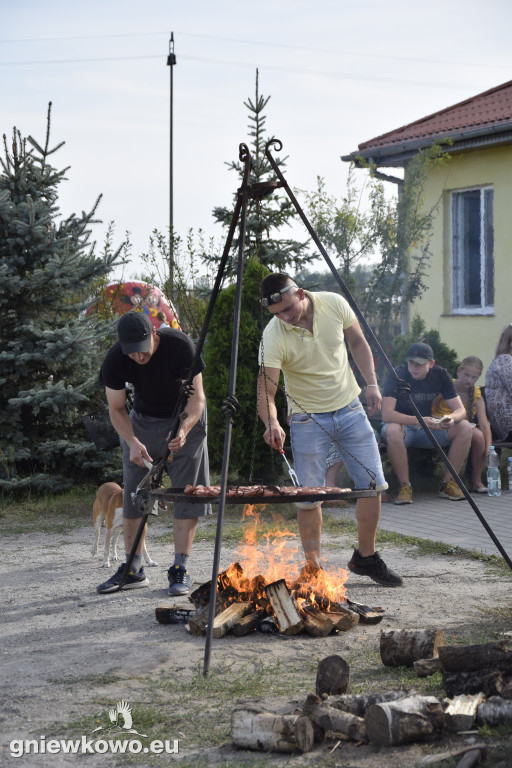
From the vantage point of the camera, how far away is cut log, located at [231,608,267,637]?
5102 millimetres

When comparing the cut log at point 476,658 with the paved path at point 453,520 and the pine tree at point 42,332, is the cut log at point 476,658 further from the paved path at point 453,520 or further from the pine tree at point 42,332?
the pine tree at point 42,332

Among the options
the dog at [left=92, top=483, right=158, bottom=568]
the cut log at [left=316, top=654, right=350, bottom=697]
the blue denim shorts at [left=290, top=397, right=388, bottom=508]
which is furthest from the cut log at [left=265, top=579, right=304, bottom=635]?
the dog at [left=92, top=483, right=158, bottom=568]

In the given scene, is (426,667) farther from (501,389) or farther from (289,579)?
(501,389)

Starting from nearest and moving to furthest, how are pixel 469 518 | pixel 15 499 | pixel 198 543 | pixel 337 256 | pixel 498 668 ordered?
pixel 498 668
pixel 198 543
pixel 469 518
pixel 15 499
pixel 337 256

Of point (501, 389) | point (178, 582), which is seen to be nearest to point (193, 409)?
point (178, 582)

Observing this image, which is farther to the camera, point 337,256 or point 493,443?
point 337,256

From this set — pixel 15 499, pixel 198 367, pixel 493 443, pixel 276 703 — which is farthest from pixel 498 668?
pixel 15 499

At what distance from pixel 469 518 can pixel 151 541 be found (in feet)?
9.49

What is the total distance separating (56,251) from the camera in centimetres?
1014

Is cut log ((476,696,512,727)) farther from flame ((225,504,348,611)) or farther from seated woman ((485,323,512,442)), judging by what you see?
seated woman ((485,323,512,442))

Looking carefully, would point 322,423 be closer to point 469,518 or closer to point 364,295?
point 469,518

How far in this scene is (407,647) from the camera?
441cm

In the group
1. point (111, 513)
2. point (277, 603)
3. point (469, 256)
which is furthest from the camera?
point (469, 256)

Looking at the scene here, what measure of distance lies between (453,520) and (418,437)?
135 centimetres
